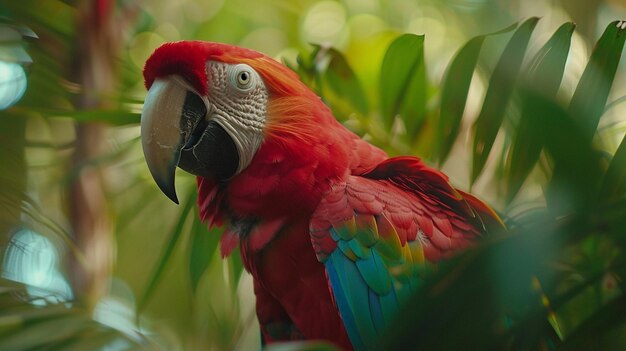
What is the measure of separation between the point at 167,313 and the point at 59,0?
79 cm

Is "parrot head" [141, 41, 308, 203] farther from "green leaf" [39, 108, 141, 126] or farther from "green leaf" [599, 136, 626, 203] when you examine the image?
"green leaf" [599, 136, 626, 203]

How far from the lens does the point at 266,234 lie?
1.06 m

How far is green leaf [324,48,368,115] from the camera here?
1292 millimetres

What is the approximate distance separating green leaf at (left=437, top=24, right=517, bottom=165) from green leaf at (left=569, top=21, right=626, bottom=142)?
26 cm

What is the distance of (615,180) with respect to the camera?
1.95 ft

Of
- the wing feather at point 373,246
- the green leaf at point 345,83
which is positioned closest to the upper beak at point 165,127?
the wing feather at point 373,246

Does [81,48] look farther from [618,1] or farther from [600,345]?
[618,1]

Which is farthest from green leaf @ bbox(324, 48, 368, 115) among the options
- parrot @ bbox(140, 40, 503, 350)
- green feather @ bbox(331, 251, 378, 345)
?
green feather @ bbox(331, 251, 378, 345)

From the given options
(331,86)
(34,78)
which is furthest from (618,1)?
(34,78)

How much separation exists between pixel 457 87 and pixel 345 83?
313 millimetres

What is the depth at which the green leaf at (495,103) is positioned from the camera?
0.81 metres

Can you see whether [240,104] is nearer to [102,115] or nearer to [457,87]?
[102,115]

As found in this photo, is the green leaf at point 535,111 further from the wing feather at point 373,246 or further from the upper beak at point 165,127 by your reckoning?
the upper beak at point 165,127

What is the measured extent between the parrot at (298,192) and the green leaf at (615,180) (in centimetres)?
35
